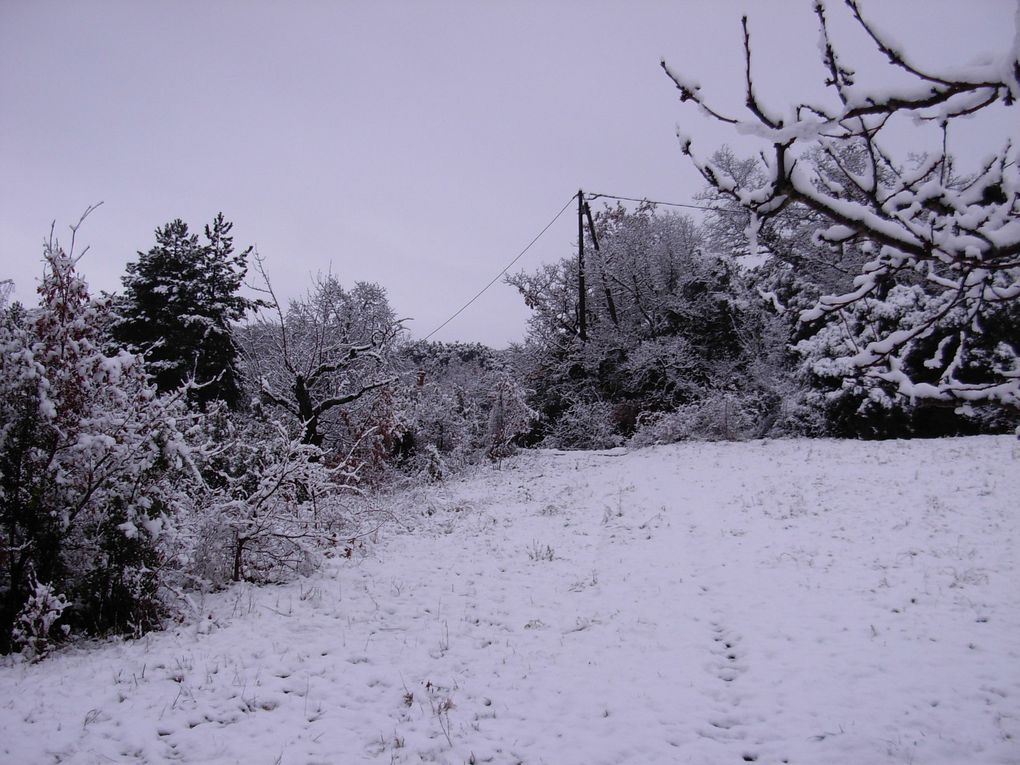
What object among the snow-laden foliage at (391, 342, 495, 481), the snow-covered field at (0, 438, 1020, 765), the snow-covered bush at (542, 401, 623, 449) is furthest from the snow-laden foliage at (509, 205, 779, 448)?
the snow-covered field at (0, 438, 1020, 765)

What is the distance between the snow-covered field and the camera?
3615mm

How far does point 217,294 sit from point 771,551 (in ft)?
73.1

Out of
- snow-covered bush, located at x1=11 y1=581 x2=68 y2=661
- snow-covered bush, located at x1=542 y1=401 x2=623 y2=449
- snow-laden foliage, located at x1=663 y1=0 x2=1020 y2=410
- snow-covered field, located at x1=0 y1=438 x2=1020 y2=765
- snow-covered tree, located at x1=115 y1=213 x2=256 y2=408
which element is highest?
snow-covered tree, located at x1=115 y1=213 x2=256 y2=408

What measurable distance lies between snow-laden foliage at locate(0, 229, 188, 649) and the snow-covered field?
0.80m

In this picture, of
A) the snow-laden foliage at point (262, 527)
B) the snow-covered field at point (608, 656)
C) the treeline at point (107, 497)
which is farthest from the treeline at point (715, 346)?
the treeline at point (107, 497)

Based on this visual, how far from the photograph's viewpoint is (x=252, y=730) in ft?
12.4

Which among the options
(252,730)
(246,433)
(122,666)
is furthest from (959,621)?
(246,433)

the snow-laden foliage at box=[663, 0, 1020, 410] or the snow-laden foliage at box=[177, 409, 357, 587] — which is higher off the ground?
the snow-laden foliage at box=[663, 0, 1020, 410]

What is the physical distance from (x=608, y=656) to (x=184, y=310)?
70.2ft

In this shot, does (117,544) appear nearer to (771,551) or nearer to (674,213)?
(771,551)

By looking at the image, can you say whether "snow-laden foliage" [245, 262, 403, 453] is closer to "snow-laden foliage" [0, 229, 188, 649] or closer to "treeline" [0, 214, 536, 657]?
"treeline" [0, 214, 536, 657]

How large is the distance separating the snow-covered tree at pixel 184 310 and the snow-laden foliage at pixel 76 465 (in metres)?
14.7

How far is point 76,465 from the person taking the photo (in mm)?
5289

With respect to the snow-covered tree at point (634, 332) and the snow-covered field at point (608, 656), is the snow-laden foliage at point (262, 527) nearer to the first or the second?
the snow-covered field at point (608, 656)
